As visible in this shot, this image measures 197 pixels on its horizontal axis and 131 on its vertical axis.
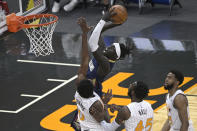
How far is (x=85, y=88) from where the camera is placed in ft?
24.9

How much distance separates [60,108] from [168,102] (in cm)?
477

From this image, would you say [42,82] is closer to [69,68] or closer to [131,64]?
[69,68]

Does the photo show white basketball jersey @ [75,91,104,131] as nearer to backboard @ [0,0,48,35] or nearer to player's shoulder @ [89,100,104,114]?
player's shoulder @ [89,100,104,114]

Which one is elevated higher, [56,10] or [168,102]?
[168,102]

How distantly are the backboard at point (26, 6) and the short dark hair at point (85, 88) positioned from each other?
251 inches

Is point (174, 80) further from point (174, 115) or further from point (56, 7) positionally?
point (56, 7)

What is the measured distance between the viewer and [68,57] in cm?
1591

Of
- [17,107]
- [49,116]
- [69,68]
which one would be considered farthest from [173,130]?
[69,68]

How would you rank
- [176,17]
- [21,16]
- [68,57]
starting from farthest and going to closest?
1. [176,17]
2. [68,57]
3. [21,16]

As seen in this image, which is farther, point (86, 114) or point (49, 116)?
point (49, 116)

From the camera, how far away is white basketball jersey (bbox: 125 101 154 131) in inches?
289

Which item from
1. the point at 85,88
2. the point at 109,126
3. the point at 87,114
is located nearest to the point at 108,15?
the point at 85,88

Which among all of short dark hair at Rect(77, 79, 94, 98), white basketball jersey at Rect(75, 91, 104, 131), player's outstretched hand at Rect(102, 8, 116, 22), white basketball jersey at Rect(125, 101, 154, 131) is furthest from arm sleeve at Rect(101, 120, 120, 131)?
player's outstretched hand at Rect(102, 8, 116, 22)

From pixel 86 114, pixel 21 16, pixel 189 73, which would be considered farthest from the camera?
pixel 189 73
